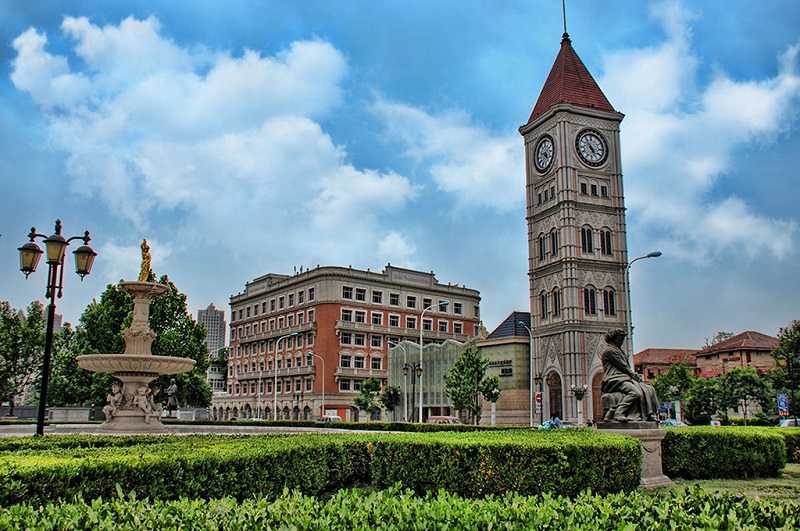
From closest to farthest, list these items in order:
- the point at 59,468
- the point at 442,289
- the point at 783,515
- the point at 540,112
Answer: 1. the point at 783,515
2. the point at 59,468
3. the point at 540,112
4. the point at 442,289

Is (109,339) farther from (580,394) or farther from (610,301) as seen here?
(610,301)

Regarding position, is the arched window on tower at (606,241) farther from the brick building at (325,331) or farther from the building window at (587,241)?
the brick building at (325,331)

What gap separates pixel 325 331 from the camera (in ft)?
229

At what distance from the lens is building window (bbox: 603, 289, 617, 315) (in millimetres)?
55000

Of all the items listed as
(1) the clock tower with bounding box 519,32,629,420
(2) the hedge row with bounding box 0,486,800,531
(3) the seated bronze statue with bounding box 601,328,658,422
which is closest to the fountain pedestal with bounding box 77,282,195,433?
(3) the seated bronze statue with bounding box 601,328,658,422

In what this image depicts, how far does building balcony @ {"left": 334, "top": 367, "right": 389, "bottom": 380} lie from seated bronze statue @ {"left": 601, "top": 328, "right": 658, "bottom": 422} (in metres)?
56.1

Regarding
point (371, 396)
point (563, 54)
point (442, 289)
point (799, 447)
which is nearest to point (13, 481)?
point (799, 447)

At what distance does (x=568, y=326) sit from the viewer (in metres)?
53.2

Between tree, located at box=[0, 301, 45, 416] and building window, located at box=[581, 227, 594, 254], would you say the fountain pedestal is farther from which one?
building window, located at box=[581, 227, 594, 254]

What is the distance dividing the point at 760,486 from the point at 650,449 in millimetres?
2446

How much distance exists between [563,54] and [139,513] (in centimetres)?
6400

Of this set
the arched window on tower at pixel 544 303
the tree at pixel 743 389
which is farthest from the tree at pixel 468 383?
the tree at pixel 743 389

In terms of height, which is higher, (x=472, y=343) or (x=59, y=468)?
(x=472, y=343)

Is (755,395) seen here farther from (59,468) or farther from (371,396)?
(59,468)
